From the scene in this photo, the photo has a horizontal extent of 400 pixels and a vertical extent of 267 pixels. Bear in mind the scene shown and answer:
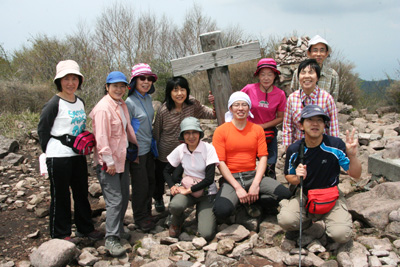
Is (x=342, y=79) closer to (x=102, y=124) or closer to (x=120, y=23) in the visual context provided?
(x=102, y=124)

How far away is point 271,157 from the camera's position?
4371 mm

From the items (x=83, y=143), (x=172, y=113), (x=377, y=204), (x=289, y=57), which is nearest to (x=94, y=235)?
(x=83, y=143)

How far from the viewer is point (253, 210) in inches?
161

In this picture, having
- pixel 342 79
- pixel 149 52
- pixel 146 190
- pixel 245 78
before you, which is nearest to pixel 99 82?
pixel 245 78

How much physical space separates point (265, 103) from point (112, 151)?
2.01 metres

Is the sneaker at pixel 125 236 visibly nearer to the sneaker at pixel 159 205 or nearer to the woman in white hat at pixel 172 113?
the sneaker at pixel 159 205

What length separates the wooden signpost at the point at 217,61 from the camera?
4492 mm

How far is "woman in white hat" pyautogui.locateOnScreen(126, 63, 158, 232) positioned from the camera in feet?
13.4

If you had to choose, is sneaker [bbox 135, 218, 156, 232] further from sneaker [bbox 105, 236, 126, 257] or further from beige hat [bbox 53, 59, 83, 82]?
beige hat [bbox 53, 59, 83, 82]

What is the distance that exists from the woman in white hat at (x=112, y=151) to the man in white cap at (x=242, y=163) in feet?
3.70

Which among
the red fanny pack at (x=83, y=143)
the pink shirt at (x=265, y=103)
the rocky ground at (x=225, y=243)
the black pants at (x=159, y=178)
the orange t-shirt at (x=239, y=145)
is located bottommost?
the rocky ground at (x=225, y=243)

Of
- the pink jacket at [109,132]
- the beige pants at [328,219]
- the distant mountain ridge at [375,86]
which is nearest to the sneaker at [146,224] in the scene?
the pink jacket at [109,132]

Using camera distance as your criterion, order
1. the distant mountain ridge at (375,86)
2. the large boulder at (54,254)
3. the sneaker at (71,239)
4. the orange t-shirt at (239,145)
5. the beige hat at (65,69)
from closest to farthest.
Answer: the large boulder at (54,254)
the beige hat at (65,69)
the sneaker at (71,239)
the orange t-shirt at (239,145)
the distant mountain ridge at (375,86)

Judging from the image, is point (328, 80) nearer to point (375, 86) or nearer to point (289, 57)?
point (289, 57)
